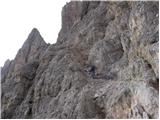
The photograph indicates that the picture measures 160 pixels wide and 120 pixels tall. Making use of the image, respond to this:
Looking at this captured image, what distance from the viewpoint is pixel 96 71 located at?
54.8 metres

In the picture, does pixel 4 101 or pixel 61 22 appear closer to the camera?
pixel 4 101

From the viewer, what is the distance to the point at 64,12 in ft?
303

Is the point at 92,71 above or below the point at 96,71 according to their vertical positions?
above

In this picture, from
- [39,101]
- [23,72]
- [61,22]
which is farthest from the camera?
[61,22]

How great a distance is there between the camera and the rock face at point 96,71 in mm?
35219

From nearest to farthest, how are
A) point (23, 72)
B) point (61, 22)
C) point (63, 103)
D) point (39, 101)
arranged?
point (63, 103) → point (39, 101) → point (23, 72) → point (61, 22)

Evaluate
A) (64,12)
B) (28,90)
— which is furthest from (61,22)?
(28,90)

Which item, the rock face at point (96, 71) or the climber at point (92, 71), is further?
the climber at point (92, 71)

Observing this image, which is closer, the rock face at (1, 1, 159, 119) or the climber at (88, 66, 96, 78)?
the rock face at (1, 1, 159, 119)

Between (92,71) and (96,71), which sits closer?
(96,71)

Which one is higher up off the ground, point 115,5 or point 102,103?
point 115,5

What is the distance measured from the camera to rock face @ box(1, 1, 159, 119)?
3522 centimetres

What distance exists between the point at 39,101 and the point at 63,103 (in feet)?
30.5

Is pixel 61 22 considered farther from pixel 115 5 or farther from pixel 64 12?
pixel 115 5
